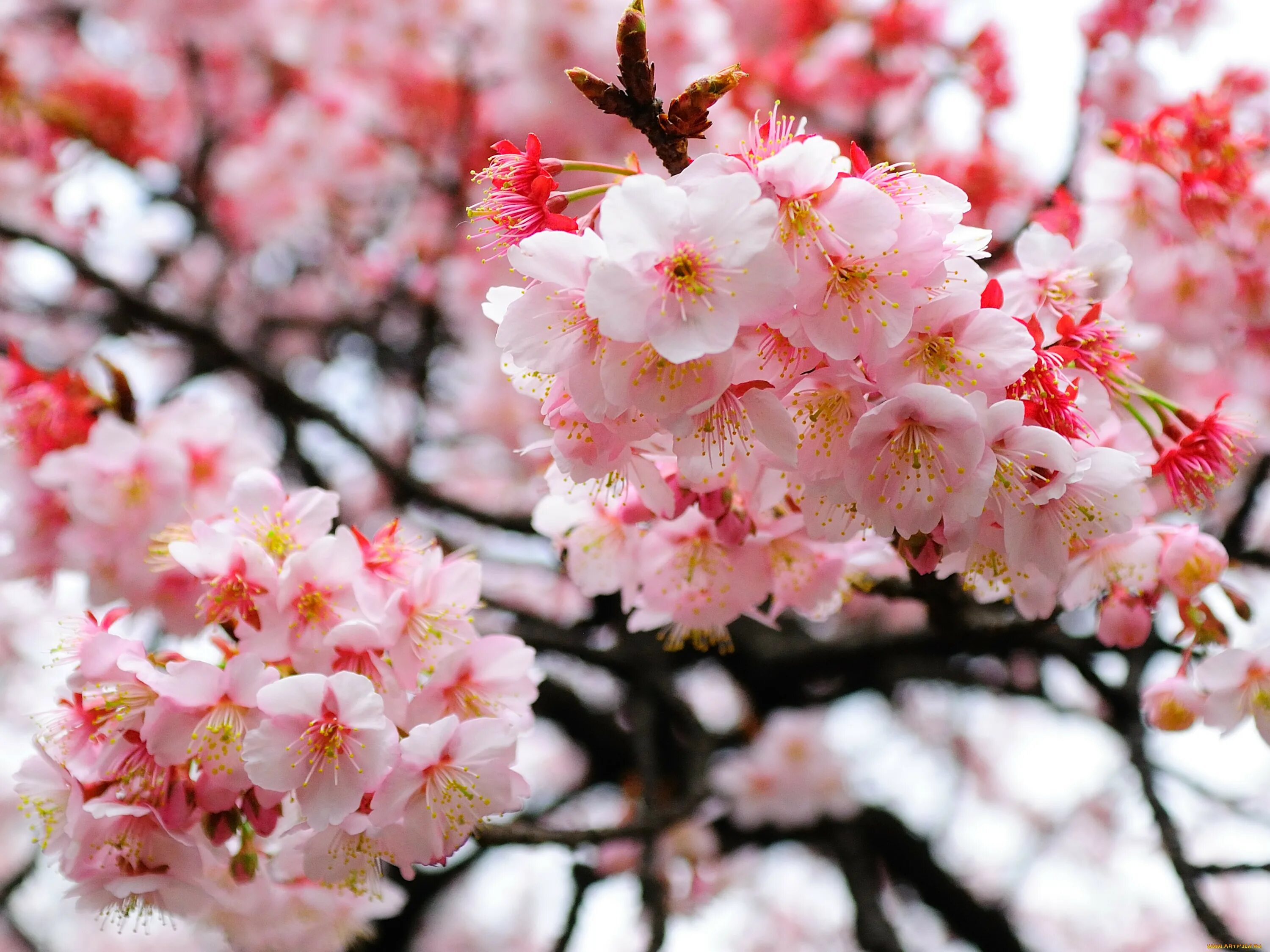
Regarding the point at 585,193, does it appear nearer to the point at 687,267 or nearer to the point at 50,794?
the point at 687,267

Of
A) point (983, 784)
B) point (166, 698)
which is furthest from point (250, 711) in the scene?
point (983, 784)

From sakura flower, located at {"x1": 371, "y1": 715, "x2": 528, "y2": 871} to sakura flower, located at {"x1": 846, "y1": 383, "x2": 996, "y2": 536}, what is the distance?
2.00 ft

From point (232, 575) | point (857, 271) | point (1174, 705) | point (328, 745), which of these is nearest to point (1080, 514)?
point (857, 271)

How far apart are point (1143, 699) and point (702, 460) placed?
0.98 meters

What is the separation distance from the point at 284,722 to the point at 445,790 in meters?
0.24

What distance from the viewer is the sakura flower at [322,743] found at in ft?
4.09

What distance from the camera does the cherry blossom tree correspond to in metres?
1.12

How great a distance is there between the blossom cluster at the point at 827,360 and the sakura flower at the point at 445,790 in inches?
15.7

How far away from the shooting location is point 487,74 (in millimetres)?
4613

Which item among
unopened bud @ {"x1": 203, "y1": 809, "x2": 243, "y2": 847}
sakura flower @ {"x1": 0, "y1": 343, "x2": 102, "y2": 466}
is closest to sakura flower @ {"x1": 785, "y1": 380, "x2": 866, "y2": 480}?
unopened bud @ {"x1": 203, "y1": 809, "x2": 243, "y2": 847}

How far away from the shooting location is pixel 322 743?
127 centimetres

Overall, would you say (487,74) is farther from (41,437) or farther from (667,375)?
(667,375)

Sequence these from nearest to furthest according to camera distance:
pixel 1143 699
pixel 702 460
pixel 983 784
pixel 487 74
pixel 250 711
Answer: pixel 702 460 → pixel 250 711 → pixel 1143 699 → pixel 487 74 → pixel 983 784

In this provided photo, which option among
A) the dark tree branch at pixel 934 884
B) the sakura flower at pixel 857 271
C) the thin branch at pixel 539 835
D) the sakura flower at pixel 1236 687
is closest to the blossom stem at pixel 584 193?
the sakura flower at pixel 857 271
